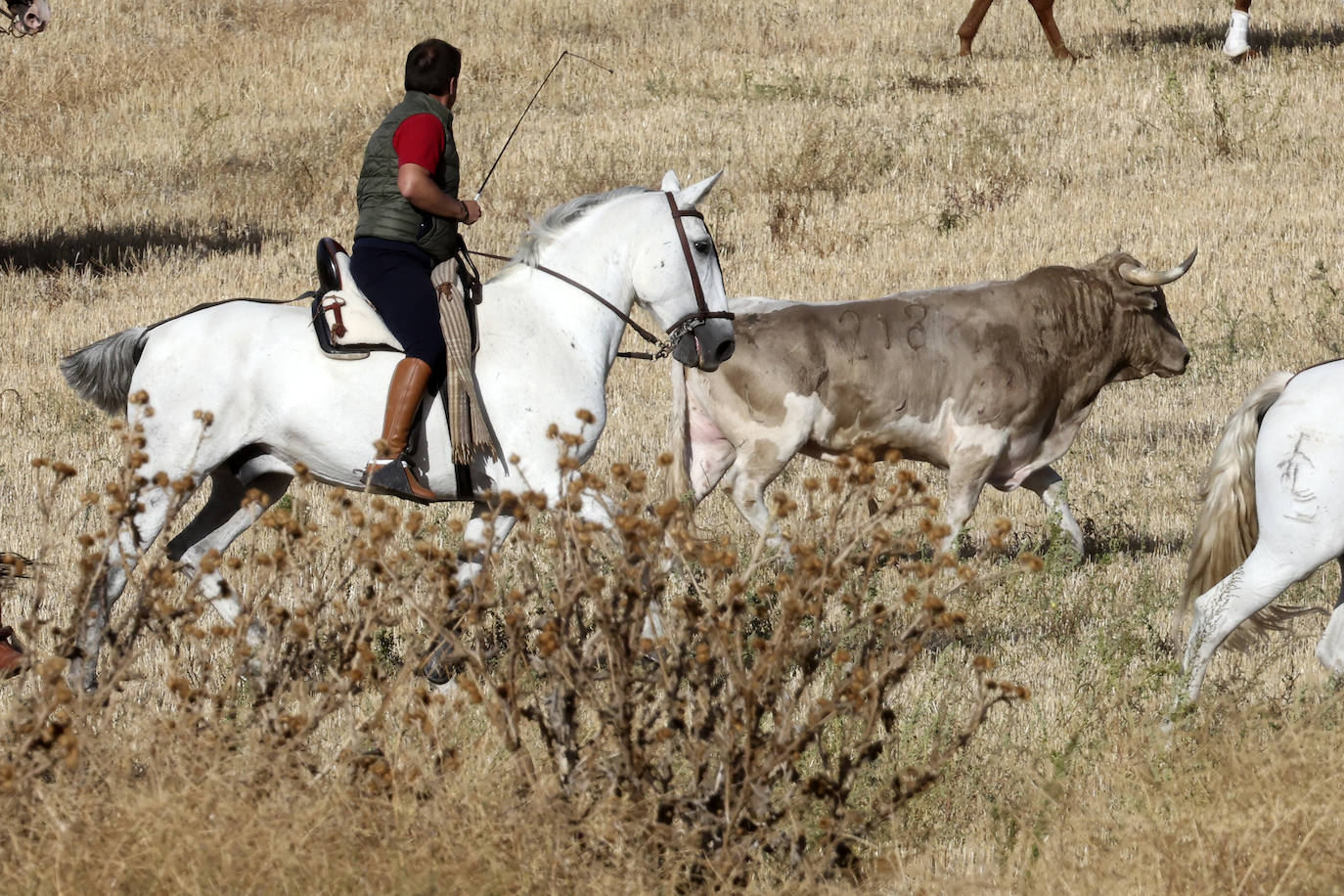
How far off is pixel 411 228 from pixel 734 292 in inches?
337

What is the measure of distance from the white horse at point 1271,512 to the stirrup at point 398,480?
296 centimetres

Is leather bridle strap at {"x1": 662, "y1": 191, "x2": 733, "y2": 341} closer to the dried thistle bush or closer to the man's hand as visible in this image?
the man's hand

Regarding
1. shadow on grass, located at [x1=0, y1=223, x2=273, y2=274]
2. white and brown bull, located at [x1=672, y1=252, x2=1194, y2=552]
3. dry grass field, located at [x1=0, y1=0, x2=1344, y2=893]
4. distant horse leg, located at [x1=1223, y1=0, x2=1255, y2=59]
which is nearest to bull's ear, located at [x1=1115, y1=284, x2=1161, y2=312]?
white and brown bull, located at [x1=672, y1=252, x2=1194, y2=552]

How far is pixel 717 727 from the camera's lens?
4.36 m

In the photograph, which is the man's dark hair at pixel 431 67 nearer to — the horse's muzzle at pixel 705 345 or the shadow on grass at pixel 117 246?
the horse's muzzle at pixel 705 345

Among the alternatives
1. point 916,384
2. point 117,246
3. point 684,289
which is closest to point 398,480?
point 684,289

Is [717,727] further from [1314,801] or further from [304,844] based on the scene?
[1314,801]

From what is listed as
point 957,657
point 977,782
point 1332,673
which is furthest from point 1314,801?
point 957,657

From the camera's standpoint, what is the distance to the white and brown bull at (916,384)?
8.58 meters

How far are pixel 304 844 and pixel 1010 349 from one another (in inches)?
222

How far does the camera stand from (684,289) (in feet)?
23.2

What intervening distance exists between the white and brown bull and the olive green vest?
6.76ft

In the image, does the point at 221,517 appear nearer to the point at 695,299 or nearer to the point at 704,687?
the point at 695,299

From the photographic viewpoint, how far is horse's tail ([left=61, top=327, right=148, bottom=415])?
6.94m
